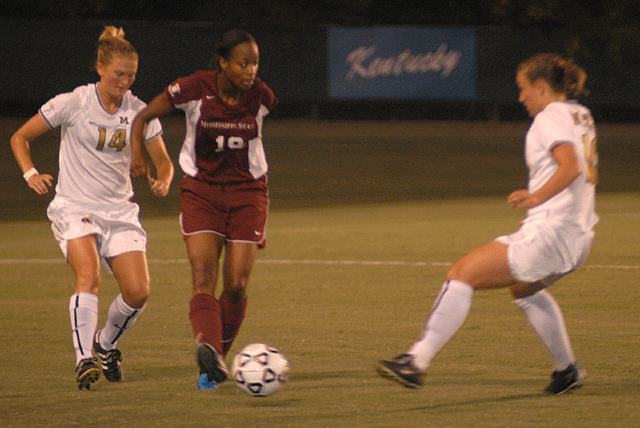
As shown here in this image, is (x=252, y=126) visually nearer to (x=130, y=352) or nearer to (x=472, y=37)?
(x=130, y=352)

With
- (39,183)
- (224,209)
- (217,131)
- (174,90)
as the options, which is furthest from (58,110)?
(224,209)

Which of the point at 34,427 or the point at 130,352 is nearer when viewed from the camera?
the point at 34,427

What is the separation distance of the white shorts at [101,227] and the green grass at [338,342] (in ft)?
2.39

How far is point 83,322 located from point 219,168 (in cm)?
105

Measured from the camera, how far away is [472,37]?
2925 centimetres

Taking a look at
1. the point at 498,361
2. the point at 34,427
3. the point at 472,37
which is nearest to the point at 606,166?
the point at 472,37

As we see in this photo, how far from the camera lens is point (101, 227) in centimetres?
579

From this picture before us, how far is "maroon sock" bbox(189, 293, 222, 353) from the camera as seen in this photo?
543 centimetres

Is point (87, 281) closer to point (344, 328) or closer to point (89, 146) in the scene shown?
point (89, 146)

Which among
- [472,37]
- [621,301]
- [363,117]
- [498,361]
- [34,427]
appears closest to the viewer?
[34,427]

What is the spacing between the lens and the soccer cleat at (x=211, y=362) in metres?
5.28

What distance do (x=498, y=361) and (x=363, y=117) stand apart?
25337mm

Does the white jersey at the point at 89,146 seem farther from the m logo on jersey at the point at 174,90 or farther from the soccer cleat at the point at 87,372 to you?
the soccer cleat at the point at 87,372

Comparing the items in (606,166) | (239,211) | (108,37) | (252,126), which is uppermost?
(108,37)
